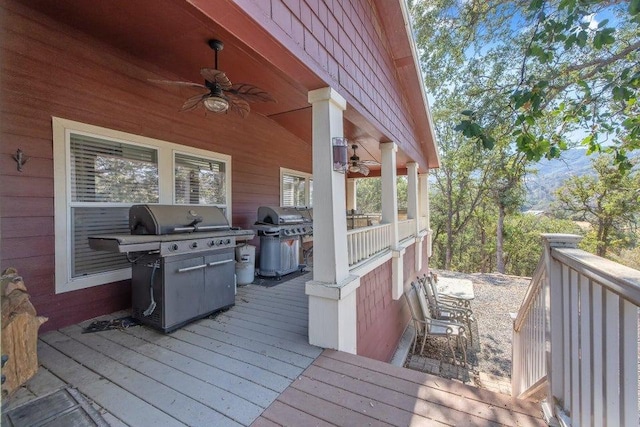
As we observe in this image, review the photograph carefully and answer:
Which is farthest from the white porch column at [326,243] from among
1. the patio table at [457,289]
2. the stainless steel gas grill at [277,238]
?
the patio table at [457,289]

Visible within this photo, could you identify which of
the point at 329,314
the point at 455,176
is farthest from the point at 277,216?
the point at 455,176

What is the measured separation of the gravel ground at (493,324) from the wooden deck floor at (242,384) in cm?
376

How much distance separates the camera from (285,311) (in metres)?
3.56

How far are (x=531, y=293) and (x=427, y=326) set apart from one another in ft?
10.8

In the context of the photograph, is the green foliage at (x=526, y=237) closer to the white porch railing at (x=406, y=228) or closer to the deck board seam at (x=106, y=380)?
the white porch railing at (x=406, y=228)

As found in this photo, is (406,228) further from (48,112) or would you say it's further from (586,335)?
(48,112)

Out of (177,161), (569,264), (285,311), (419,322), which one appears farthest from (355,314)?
(177,161)

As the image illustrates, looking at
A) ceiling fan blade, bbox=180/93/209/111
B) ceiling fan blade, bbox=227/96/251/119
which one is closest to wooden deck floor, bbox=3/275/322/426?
ceiling fan blade, bbox=180/93/209/111

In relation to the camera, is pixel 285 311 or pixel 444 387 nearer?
pixel 444 387

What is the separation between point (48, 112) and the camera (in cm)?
290

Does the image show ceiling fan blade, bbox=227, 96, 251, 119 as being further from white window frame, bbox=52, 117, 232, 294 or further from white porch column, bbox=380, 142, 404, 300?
white porch column, bbox=380, 142, 404, 300

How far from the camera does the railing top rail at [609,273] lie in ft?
3.35

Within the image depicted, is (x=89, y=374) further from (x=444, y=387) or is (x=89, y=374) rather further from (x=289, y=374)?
(x=444, y=387)

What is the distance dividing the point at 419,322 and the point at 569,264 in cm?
432
